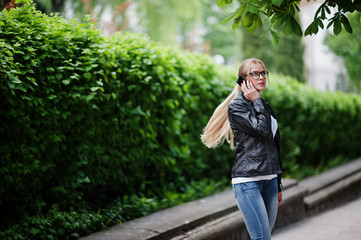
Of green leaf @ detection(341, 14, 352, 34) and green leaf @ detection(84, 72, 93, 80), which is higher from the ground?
green leaf @ detection(84, 72, 93, 80)

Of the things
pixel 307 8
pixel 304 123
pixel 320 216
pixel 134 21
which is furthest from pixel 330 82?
pixel 320 216

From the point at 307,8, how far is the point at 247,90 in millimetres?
37174

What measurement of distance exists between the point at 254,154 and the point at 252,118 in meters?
0.29

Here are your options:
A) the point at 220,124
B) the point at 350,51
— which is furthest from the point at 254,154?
the point at 350,51

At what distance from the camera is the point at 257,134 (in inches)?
126

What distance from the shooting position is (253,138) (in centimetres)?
327

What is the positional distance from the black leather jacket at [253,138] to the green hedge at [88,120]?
6.12 feet

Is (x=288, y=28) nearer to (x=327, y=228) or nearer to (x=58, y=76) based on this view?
(x=58, y=76)

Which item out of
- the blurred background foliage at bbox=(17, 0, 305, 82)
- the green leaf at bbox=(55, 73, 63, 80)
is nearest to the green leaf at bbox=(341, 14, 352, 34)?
the green leaf at bbox=(55, 73, 63, 80)

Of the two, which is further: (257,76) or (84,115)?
(84,115)

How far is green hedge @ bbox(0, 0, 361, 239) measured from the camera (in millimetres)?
4012

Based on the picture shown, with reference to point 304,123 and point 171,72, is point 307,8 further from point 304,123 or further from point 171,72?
point 171,72

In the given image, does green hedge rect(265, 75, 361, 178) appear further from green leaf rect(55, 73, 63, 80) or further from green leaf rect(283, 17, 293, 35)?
green leaf rect(55, 73, 63, 80)

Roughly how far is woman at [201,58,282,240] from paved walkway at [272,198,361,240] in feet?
8.53
